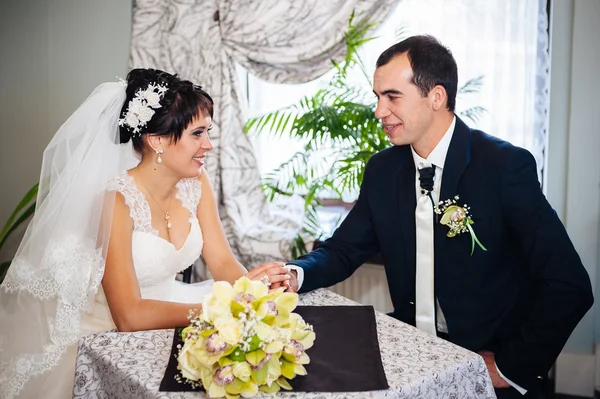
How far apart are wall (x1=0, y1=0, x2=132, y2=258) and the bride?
1826 mm

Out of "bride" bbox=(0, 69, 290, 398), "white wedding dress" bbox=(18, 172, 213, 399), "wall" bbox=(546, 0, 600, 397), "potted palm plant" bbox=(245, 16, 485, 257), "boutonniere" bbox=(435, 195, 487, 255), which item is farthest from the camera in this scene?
"potted palm plant" bbox=(245, 16, 485, 257)

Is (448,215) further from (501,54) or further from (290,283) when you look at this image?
(501,54)

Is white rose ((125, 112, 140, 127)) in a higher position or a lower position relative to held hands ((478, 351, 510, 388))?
higher

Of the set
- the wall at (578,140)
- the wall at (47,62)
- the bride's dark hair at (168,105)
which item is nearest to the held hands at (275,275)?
the bride's dark hair at (168,105)

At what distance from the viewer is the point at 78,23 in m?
4.46

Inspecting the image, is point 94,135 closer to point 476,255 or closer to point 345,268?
point 345,268

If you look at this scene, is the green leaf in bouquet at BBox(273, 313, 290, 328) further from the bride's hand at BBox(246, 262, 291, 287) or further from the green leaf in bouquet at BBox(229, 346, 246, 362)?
the bride's hand at BBox(246, 262, 291, 287)

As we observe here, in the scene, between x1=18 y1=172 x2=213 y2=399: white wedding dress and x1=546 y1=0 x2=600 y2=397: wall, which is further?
x1=546 y1=0 x2=600 y2=397: wall

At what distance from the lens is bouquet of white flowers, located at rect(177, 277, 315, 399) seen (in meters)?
1.48

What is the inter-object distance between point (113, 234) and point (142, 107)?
55 centimetres

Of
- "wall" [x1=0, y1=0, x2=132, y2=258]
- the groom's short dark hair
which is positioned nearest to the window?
the groom's short dark hair

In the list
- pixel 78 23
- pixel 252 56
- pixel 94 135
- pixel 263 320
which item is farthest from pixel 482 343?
pixel 78 23

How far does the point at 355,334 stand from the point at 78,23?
348 cm

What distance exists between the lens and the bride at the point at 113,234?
7.77 ft
